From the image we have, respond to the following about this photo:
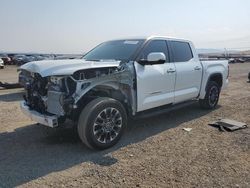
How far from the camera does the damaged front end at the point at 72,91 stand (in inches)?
203

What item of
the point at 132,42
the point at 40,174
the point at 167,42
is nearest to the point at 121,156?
the point at 40,174

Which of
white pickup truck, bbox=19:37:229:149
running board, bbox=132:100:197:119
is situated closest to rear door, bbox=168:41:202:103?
white pickup truck, bbox=19:37:229:149

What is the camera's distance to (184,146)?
224 inches

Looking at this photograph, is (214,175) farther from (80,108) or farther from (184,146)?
(80,108)

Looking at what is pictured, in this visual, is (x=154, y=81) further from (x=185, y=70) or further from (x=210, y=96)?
(x=210, y=96)

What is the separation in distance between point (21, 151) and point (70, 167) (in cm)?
114

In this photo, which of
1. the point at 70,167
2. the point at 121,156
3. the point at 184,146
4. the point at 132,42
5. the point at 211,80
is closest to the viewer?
the point at 70,167

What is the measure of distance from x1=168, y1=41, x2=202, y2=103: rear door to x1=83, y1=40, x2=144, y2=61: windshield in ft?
3.45

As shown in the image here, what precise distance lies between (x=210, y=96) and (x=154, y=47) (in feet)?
9.04

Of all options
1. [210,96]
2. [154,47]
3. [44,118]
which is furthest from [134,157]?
[210,96]

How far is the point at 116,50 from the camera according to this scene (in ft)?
21.9

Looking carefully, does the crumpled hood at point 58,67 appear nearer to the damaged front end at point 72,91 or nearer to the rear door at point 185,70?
the damaged front end at point 72,91

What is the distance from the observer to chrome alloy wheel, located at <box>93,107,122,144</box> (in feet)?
17.5

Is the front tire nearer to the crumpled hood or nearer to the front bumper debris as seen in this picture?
the front bumper debris
